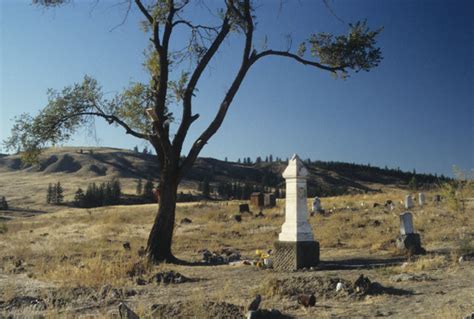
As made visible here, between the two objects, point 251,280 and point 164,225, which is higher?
point 164,225

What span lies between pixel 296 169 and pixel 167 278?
14.3ft

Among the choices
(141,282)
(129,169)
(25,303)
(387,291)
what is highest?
(129,169)

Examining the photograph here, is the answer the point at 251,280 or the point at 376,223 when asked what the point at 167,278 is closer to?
the point at 251,280

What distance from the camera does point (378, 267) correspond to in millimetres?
10766

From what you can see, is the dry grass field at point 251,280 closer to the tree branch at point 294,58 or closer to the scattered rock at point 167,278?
the scattered rock at point 167,278

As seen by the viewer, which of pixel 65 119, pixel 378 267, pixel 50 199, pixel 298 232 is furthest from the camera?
pixel 50 199

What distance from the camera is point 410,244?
13.3 metres

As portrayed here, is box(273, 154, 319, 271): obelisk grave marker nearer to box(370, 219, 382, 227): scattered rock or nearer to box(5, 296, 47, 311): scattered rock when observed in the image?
box(5, 296, 47, 311): scattered rock

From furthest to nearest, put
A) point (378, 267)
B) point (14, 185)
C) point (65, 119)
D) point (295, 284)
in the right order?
point (14, 185), point (65, 119), point (378, 267), point (295, 284)

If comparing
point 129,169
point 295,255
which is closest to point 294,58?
point 295,255

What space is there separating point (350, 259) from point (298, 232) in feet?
7.92

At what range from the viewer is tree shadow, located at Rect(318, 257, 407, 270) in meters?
11.1

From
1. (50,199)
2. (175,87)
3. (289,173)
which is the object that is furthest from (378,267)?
(50,199)

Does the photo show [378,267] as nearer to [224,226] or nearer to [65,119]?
[65,119]
